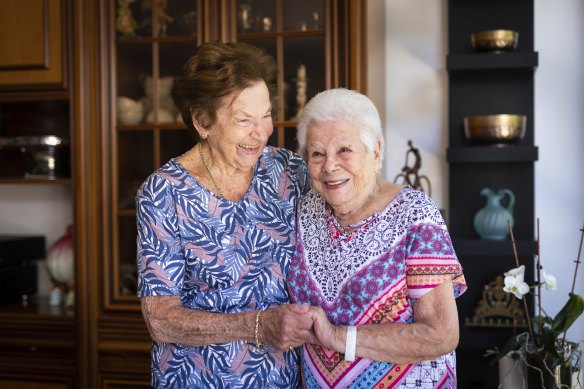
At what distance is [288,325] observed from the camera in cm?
141

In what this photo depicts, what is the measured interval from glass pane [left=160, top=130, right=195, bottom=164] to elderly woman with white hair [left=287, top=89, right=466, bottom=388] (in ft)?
3.82

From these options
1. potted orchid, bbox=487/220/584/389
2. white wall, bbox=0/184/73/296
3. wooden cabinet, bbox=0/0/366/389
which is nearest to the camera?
potted orchid, bbox=487/220/584/389

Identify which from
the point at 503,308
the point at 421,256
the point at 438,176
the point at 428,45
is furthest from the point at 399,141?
the point at 421,256

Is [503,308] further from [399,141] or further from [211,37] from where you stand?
[211,37]

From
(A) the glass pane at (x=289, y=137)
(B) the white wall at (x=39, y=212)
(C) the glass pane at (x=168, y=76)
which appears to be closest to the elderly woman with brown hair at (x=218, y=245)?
(A) the glass pane at (x=289, y=137)

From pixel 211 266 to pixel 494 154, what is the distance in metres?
1.44

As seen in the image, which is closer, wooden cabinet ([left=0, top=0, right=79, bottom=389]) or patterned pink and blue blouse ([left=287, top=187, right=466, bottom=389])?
patterned pink and blue blouse ([left=287, top=187, right=466, bottom=389])

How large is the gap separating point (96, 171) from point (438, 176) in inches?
56.9

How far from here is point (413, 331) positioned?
1.40 meters

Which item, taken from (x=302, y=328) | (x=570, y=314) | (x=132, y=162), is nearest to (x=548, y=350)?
(x=570, y=314)

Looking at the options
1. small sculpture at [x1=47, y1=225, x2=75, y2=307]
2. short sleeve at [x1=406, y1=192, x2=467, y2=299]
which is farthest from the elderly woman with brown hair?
small sculpture at [x1=47, y1=225, x2=75, y2=307]

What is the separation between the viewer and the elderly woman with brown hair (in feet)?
5.05

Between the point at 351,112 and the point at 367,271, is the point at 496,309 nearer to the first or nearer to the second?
the point at 367,271

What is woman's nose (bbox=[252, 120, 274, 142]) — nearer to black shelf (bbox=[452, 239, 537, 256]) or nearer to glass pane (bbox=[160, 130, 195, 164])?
glass pane (bbox=[160, 130, 195, 164])
